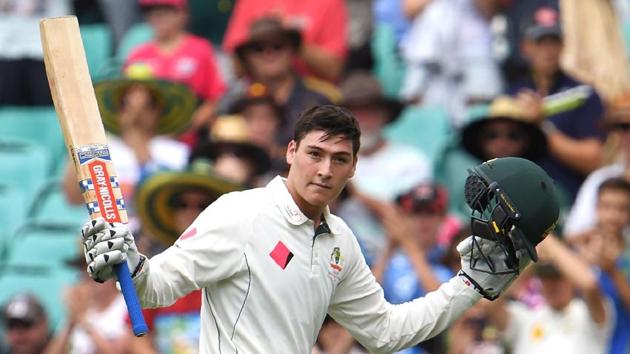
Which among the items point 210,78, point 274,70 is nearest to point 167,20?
point 210,78

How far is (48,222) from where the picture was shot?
12320 mm

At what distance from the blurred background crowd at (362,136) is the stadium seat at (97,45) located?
0.01 metres

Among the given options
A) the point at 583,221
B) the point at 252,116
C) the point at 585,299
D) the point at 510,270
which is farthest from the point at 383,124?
the point at 510,270

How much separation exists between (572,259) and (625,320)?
48 centimetres

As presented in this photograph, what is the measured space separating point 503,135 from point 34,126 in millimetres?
4042

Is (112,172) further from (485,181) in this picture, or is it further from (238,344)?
(485,181)

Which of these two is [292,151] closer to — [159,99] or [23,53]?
[159,99]

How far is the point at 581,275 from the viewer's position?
982 cm

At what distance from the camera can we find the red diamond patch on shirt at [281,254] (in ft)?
21.7

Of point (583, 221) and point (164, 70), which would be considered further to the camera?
point (164, 70)

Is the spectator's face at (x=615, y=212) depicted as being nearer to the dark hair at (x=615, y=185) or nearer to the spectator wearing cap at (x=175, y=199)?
the dark hair at (x=615, y=185)

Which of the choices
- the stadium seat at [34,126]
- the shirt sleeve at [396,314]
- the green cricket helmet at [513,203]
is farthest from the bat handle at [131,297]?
the stadium seat at [34,126]

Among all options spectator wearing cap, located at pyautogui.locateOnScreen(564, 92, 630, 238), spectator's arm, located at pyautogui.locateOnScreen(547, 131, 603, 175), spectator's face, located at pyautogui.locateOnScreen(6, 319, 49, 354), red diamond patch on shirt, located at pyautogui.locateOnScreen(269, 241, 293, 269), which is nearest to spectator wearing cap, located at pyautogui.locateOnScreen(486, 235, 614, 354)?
spectator wearing cap, located at pyautogui.locateOnScreen(564, 92, 630, 238)

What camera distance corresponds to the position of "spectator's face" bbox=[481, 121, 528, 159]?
36.6 ft
